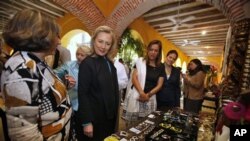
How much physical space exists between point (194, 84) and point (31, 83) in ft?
11.4

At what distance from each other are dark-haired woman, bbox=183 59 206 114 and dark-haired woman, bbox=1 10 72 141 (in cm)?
321

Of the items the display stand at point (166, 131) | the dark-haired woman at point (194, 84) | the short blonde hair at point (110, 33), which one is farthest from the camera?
the dark-haired woman at point (194, 84)

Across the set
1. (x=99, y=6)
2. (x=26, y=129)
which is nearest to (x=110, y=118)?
(x=26, y=129)

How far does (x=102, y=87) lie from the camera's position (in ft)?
5.93

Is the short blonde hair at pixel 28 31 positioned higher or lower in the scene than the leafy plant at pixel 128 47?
lower

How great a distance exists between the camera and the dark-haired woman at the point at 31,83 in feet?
3.29

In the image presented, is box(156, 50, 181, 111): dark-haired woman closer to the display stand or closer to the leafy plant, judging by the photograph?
the display stand

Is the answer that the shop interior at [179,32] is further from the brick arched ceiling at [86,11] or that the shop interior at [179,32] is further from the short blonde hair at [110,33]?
the short blonde hair at [110,33]

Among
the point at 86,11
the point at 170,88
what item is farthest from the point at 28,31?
the point at 86,11

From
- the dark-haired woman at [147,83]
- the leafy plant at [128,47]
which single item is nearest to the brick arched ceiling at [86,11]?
the leafy plant at [128,47]

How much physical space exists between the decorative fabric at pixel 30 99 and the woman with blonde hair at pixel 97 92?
595 millimetres

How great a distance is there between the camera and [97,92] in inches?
71.6

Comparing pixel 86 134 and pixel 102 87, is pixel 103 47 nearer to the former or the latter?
pixel 102 87

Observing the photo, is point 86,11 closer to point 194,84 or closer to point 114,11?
point 114,11
